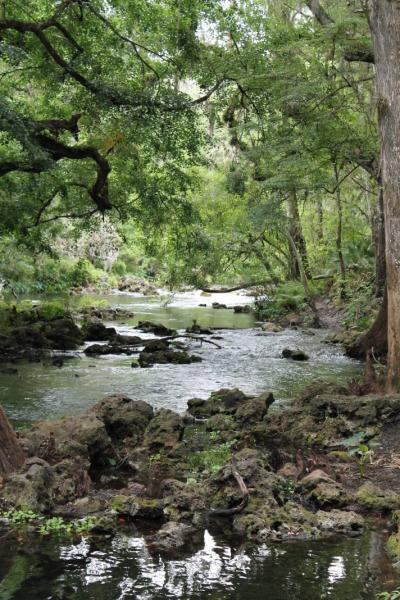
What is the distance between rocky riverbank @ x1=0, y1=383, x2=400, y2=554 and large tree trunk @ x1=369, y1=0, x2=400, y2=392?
957mm

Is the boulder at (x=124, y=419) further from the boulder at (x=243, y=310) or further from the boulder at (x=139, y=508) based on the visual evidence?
the boulder at (x=243, y=310)

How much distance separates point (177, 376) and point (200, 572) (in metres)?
8.90

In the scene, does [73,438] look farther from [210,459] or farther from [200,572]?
[200,572]

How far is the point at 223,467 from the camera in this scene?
6164mm

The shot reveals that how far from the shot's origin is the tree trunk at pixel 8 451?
236 inches

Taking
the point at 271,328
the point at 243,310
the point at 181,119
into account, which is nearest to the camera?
the point at 181,119

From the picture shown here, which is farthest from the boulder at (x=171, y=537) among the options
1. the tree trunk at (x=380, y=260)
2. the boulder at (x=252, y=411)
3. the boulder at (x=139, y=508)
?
the tree trunk at (x=380, y=260)

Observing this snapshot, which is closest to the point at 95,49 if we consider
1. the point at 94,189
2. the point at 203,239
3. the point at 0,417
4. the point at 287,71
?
the point at 94,189

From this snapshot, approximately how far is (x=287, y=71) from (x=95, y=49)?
425 centimetres

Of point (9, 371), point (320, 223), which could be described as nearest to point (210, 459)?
point (9, 371)

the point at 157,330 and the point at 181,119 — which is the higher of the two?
the point at 181,119

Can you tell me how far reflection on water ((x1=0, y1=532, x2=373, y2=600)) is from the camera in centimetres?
412

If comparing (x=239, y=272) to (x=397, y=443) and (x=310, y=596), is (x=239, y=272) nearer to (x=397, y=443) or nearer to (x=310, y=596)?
(x=397, y=443)

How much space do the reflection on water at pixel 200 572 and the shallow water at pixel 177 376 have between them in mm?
4822
